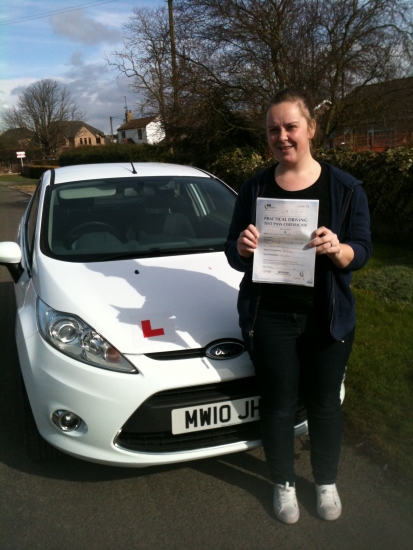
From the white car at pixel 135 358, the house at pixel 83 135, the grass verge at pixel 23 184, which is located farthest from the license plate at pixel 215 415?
the house at pixel 83 135

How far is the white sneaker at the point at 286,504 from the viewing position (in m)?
2.56

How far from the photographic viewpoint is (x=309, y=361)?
8.22 feet

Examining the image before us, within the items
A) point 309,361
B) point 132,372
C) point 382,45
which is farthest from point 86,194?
point 382,45

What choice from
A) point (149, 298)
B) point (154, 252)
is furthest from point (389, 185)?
point (149, 298)

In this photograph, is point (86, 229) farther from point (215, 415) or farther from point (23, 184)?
point (23, 184)

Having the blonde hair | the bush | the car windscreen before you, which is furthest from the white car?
the bush

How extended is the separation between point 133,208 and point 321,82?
922 cm

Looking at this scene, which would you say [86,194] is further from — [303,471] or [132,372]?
[303,471]

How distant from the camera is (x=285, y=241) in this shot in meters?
2.29

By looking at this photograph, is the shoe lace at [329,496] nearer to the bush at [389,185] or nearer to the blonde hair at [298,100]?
the blonde hair at [298,100]

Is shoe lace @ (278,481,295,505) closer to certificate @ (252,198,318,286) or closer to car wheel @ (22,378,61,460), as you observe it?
certificate @ (252,198,318,286)

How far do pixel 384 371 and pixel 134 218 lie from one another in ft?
7.02

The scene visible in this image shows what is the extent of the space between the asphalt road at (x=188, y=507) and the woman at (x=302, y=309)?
14 cm

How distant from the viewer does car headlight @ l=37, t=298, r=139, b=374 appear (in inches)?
102
